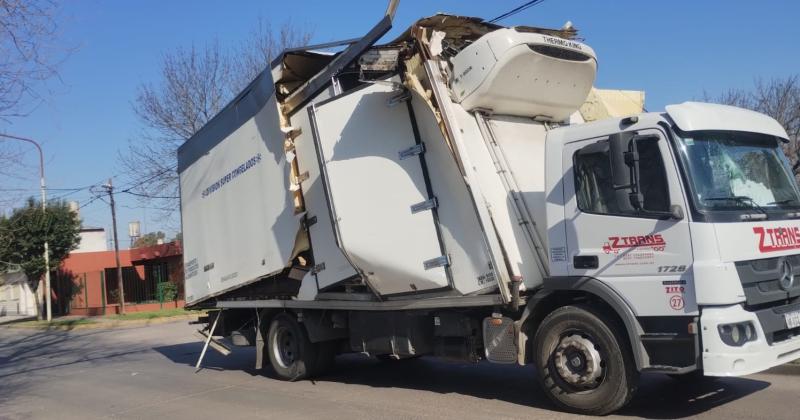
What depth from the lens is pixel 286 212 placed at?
30.2ft

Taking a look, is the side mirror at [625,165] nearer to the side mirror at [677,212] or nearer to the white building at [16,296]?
the side mirror at [677,212]

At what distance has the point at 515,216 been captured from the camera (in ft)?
22.1

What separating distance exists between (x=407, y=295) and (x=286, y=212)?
2432mm

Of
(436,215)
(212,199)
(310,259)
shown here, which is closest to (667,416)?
(436,215)

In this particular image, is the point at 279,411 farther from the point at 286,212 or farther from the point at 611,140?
the point at 611,140

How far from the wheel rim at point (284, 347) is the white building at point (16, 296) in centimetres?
3335

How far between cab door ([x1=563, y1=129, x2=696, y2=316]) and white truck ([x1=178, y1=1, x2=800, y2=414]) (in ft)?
0.05

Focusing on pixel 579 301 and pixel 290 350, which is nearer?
pixel 579 301

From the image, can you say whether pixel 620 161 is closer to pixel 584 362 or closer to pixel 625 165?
pixel 625 165

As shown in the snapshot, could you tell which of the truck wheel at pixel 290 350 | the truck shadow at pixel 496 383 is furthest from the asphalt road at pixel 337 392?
the truck wheel at pixel 290 350

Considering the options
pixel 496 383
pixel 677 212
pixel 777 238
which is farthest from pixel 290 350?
pixel 777 238

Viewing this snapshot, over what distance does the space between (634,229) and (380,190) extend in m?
2.83

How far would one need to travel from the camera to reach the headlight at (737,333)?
5.27m

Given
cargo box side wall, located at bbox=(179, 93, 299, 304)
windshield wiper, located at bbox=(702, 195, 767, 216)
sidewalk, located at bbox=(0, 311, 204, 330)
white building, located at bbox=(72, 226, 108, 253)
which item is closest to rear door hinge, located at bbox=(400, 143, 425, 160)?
cargo box side wall, located at bbox=(179, 93, 299, 304)
